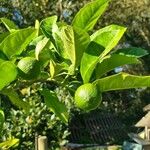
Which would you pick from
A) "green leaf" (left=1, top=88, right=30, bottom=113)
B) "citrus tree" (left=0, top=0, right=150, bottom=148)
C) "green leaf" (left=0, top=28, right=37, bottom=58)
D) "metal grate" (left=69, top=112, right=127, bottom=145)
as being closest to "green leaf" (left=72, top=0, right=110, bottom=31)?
"citrus tree" (left=0, top=0, right=150, bottom=148)

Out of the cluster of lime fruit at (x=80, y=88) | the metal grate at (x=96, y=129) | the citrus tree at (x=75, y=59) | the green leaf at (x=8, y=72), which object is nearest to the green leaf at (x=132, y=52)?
the citrus tree at (x=75, y=59)

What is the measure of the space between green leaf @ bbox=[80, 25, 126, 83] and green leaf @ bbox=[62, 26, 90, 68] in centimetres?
1

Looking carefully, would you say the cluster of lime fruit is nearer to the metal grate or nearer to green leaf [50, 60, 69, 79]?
green leaf [50, 60, 69, 79]

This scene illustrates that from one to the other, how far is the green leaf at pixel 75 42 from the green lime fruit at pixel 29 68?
0.07 metres

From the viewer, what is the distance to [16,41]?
107cm

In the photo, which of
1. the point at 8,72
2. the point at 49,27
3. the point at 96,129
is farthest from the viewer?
the point at 96,129

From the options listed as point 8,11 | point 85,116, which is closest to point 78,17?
point 85,116

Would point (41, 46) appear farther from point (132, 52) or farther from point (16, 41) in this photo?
point (132, 52)

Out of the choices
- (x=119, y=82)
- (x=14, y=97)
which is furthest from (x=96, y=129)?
(x=119, y=82)

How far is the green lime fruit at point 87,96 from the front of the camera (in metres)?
1.04

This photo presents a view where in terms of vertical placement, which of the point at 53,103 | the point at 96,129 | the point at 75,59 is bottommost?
the point at 96,129

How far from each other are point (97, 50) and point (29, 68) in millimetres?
145

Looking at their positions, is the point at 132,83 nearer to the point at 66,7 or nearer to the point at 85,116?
the point at 85,116

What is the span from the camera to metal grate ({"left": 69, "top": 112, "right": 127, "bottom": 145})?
1664 centimetres
